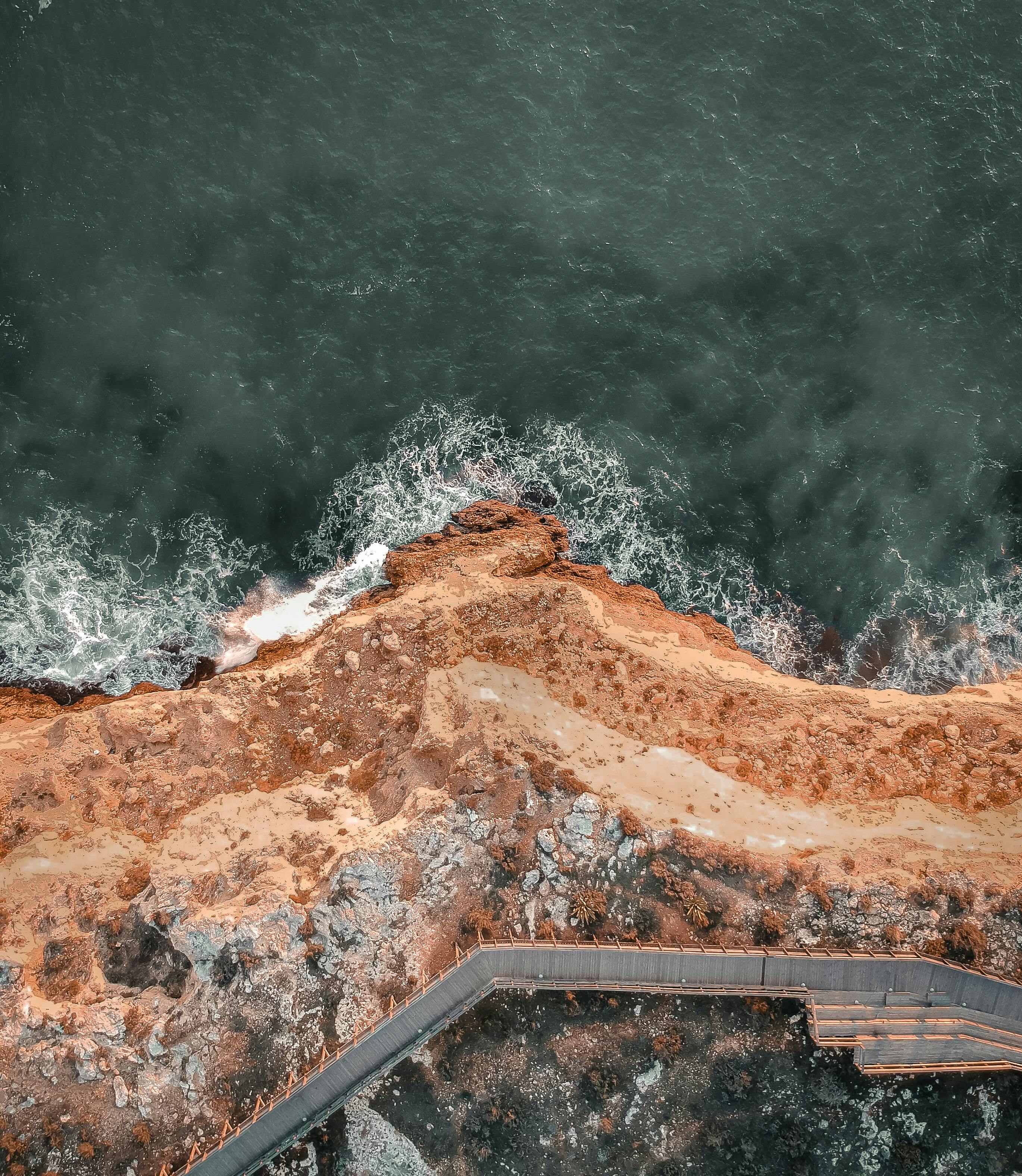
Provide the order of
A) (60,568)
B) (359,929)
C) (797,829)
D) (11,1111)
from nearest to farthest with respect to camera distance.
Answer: (11,1111)
(359,929)
(797,829)
(60,568)

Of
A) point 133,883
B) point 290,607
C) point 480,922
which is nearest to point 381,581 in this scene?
point 290,607

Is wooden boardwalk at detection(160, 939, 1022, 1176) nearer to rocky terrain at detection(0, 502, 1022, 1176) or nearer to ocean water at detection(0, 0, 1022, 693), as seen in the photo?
rocky terrain at detection(0, 502, 1022, 1176)

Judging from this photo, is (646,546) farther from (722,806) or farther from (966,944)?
(966,944)

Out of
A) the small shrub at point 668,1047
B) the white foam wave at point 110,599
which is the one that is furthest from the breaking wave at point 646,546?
the small shrub at point 668,1047

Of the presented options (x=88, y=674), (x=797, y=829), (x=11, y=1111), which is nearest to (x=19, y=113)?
(x=88, y=674)

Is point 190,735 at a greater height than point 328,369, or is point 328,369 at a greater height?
point 328,369

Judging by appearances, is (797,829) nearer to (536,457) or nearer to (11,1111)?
(536,457)
